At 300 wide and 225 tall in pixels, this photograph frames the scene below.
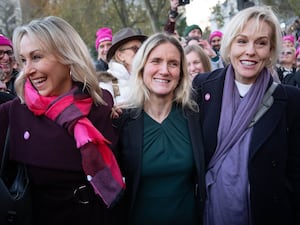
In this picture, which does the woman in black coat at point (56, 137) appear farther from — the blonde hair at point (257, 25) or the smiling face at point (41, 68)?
the blonde hair at point (257, 25)

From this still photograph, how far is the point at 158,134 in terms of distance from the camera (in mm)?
2992

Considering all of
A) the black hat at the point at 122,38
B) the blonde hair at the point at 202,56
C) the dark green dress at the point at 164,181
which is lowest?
the dark green dress at the point at 164,181

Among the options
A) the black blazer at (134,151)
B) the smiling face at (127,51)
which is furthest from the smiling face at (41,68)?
the smiling face at (127,51)

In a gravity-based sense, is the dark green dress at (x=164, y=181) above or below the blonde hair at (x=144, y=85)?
below

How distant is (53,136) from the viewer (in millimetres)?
2598

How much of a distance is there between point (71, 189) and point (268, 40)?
177cm

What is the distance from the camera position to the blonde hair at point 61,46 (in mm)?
2592

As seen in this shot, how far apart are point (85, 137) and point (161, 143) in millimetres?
647

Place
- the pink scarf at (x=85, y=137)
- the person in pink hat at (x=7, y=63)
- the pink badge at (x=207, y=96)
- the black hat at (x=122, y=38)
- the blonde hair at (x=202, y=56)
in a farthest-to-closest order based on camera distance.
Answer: the blonde hair at (x=202, y=56) < the person in pink hat at (x=7, y=63) < the black hat at (x=122, y=38) < the pink badge at (x=207, y=96) < the pink scarf at (x=85, y=137)

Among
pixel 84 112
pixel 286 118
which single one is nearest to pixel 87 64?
pixel 84 112

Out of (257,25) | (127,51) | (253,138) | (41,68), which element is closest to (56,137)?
(41,68)

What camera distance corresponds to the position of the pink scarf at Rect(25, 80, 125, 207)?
2.56m

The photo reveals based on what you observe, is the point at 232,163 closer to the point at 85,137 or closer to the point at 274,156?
the point at 274,156

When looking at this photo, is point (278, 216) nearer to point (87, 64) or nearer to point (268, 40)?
point (268, 40)
